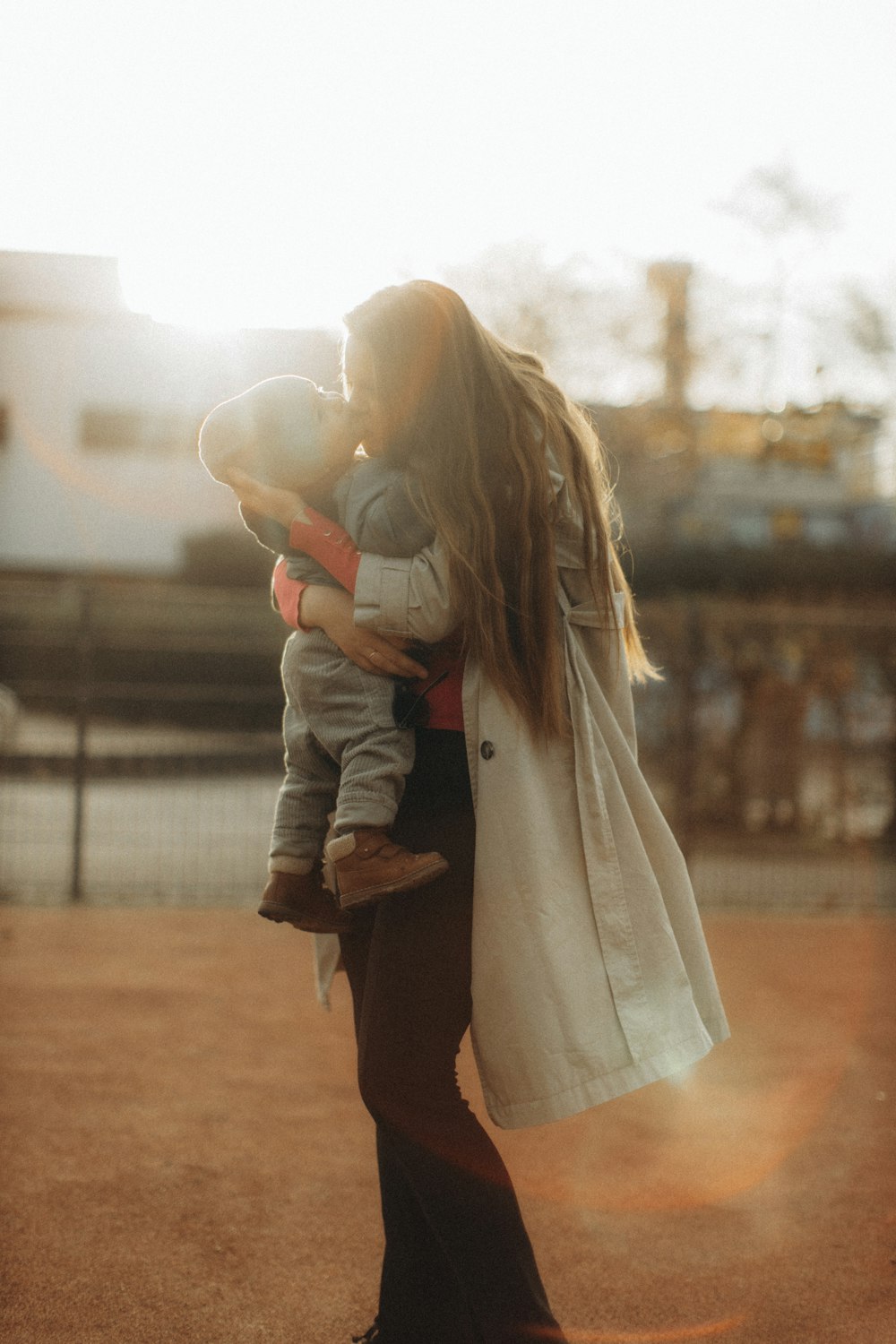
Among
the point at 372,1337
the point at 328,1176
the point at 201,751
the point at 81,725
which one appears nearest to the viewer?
the point at 372,1337

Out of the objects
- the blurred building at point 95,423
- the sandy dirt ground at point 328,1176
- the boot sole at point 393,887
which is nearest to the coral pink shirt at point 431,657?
the boot sole at point 393,887

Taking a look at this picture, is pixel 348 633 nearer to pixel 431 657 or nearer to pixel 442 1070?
pixel 431 657

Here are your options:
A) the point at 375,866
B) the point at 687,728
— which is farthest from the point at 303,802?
the point at 687,728

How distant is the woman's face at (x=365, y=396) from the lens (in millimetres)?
2334

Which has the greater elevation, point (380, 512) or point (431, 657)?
point (380, 512)

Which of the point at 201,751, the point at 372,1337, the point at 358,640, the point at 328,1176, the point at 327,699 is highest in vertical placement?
the point at 358,640

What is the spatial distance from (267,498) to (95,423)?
2864 cm

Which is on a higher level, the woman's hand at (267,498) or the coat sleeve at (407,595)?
the woman's hand at (267,498)

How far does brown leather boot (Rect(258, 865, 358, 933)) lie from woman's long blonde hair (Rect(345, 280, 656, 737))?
53cm

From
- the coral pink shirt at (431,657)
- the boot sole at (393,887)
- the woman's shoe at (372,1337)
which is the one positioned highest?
the coral pink shirt at (431,657)

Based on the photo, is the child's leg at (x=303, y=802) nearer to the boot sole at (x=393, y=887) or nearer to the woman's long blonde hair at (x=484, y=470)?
the boot sole at (x=393, y=887)

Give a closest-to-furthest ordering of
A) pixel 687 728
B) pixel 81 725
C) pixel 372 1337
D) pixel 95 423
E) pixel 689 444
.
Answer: pixel 372 1337 → pixel 81 725 → pixel 687 728 → pixel 689 444 → pixel 95 423

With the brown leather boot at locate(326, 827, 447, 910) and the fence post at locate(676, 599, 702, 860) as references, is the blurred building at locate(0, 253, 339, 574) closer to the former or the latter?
the fence post at locate(676, 599, 702, 860)

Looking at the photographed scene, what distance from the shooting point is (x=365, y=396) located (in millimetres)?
2348
